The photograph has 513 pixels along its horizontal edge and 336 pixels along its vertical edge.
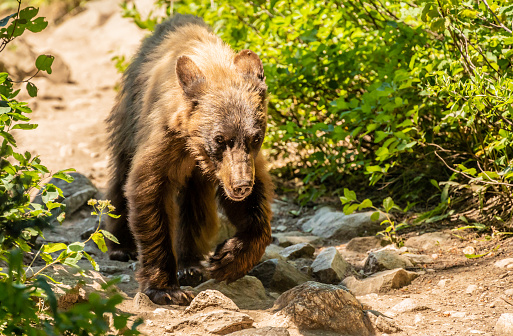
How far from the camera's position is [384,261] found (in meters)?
4.47

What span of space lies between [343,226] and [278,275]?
1.43 m

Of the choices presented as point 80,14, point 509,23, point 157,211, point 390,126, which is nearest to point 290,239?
point 390,126

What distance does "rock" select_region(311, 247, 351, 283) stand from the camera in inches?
174

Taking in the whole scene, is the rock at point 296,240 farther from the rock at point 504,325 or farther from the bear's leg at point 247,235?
the rock at point 504,325

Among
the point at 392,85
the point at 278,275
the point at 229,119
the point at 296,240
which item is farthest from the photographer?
the point at 296,240

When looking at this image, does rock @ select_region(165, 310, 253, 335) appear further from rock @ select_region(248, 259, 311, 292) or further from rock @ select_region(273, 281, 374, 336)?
rock @ select_region(248, 259, 311, 292)

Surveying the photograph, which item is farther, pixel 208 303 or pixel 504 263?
pixel 504 263

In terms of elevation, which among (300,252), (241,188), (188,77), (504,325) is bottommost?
(300,252)

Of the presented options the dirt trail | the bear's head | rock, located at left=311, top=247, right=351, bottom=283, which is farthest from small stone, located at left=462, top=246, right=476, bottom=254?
the bear's head

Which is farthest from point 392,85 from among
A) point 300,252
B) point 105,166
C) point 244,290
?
point 105,166

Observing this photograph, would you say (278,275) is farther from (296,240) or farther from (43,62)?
(43,62)

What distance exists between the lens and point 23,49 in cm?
1117

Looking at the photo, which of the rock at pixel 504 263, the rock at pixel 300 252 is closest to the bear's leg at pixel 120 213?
the rock at pixel 300 252

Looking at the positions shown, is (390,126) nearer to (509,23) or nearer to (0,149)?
(509,23)
